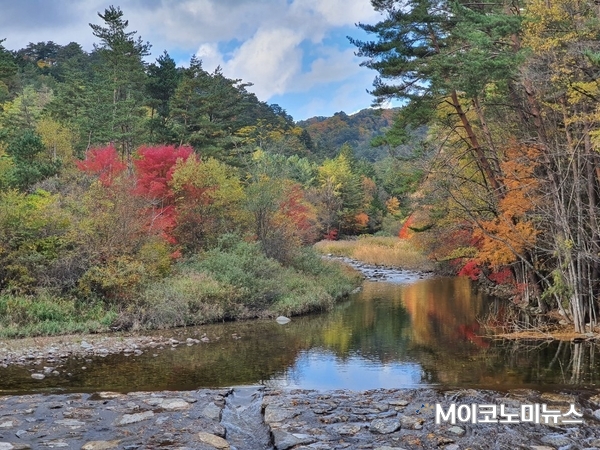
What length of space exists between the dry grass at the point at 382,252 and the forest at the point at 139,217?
809cm

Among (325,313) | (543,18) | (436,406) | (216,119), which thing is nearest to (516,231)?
(543,18)

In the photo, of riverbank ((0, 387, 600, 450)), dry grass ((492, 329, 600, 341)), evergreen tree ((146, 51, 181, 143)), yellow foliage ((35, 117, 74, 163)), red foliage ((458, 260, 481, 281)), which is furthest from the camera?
evergreen tree ((146, 51, 181, 143))

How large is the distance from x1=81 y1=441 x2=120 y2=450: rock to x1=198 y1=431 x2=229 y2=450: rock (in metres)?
1.01

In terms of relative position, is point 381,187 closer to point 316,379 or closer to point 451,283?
point 451,283

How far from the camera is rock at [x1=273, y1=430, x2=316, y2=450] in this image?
6.11 m

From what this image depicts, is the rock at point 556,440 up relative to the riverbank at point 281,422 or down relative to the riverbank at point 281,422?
down

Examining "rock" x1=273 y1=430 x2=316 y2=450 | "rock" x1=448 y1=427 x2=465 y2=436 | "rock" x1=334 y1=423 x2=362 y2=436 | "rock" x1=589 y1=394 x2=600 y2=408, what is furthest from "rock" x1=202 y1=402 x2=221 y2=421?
"rock" x1=589 y1=394 x2=600 y2=408

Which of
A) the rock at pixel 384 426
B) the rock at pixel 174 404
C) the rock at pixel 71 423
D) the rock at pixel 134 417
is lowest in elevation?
the rock at pixel 384 426

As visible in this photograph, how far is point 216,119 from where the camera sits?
107ft

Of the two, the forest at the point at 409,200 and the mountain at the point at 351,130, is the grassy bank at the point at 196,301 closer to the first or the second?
the forest at the point at 409,200

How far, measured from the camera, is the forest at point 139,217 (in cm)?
1445

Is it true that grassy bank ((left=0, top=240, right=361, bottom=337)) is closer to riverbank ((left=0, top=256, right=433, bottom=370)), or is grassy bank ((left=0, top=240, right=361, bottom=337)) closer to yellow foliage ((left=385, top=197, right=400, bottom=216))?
riverbank ((left=0, top=256, right=433, bottom=370))

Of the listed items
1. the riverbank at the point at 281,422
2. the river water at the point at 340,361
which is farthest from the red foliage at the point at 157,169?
the riverbank at the point at 281,422

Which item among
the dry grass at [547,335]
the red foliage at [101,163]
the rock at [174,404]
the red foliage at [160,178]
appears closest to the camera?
the rock at [174,404]
